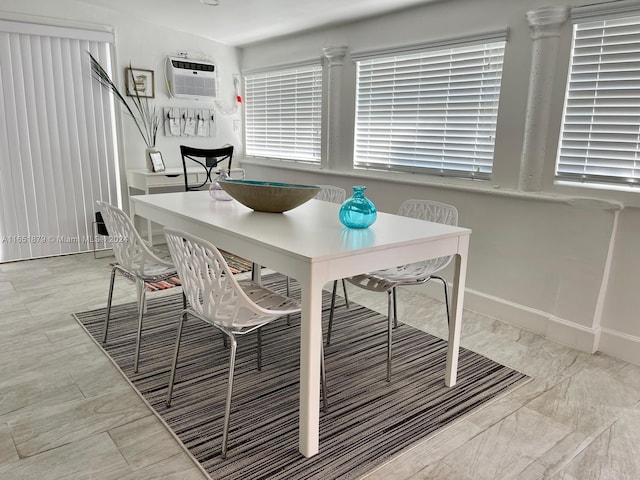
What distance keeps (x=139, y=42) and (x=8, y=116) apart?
132 cm

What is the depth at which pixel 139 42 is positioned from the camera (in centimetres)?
452

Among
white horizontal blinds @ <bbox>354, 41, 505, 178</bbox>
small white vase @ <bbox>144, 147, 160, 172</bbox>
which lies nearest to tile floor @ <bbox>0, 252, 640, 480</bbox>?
white horizontal blinds @ <bbox>354, 41, 505, 178</bbox>

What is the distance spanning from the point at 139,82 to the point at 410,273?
11.1 feet

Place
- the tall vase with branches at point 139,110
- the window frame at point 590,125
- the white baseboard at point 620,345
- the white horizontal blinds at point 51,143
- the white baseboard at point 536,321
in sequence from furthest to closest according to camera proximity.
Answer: the tall vase with branches at point 139,110 → the white horizontal blinds at point 51,143 → the white baseboard at point 536,321 → the white baseboard at point 620,345 → the window frame at point 590,125

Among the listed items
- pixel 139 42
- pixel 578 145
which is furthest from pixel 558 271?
pixel 139 42

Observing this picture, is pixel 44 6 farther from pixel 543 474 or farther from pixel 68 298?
pixel 543 474

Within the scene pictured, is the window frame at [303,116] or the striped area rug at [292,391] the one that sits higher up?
the window frame at [303,116]

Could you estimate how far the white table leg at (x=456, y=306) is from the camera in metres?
2.16

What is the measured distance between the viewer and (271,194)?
2307mm

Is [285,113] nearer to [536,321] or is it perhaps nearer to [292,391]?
[536,321]

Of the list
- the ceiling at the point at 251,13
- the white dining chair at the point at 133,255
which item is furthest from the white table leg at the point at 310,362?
the ceiling at the point at 251,13

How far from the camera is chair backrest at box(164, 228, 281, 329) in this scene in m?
1.71

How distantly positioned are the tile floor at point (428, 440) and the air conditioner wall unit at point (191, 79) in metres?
2.72

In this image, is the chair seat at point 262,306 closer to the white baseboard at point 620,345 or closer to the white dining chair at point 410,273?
the white dining chair at point 410,273
